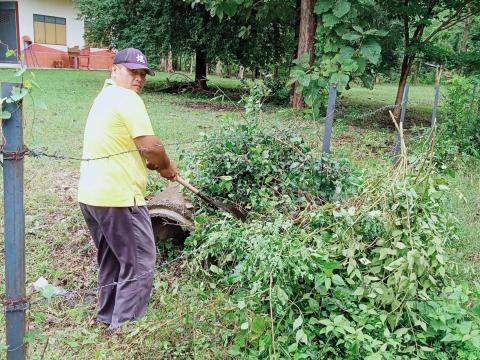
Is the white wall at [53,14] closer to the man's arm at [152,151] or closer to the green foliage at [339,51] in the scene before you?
the green foliage at [339,51]

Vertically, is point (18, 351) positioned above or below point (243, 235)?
below

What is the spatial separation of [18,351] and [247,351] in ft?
3.77

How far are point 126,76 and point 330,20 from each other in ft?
17.2

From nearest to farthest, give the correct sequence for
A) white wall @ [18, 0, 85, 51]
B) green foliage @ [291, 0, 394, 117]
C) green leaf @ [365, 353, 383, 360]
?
1. green leaf @ [365, 353, 383, 360]
2. green foliage @ [291, 0, 394, 117]
3. white wall @ [18, 0, 85, 51]

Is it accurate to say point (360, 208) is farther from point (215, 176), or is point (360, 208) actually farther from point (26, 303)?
point (26, 303)

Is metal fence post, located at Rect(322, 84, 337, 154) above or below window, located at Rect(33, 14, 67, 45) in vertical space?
below

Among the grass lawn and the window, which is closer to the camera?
the grass lawn

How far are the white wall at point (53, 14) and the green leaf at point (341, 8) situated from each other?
1828cm

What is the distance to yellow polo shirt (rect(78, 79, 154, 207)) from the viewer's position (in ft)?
9.50

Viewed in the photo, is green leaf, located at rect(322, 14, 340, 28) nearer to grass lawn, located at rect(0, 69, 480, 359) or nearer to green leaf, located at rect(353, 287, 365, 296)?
grass lawn, located at rect(0, 69, 480, 359)

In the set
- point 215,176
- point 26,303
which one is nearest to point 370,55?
Answer: point 215,176

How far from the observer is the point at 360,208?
3.01m

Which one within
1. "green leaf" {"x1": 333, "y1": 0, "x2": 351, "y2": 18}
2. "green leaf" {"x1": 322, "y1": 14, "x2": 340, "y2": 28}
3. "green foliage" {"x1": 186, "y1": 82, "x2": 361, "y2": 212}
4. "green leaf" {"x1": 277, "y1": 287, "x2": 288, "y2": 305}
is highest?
"green leaf" {"x1": 333, "y1": 0, "x2": 351, "y2": 18}

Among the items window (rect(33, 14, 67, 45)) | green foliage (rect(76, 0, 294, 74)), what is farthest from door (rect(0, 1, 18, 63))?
green foliage (rect(76, 0, 294, 74))
